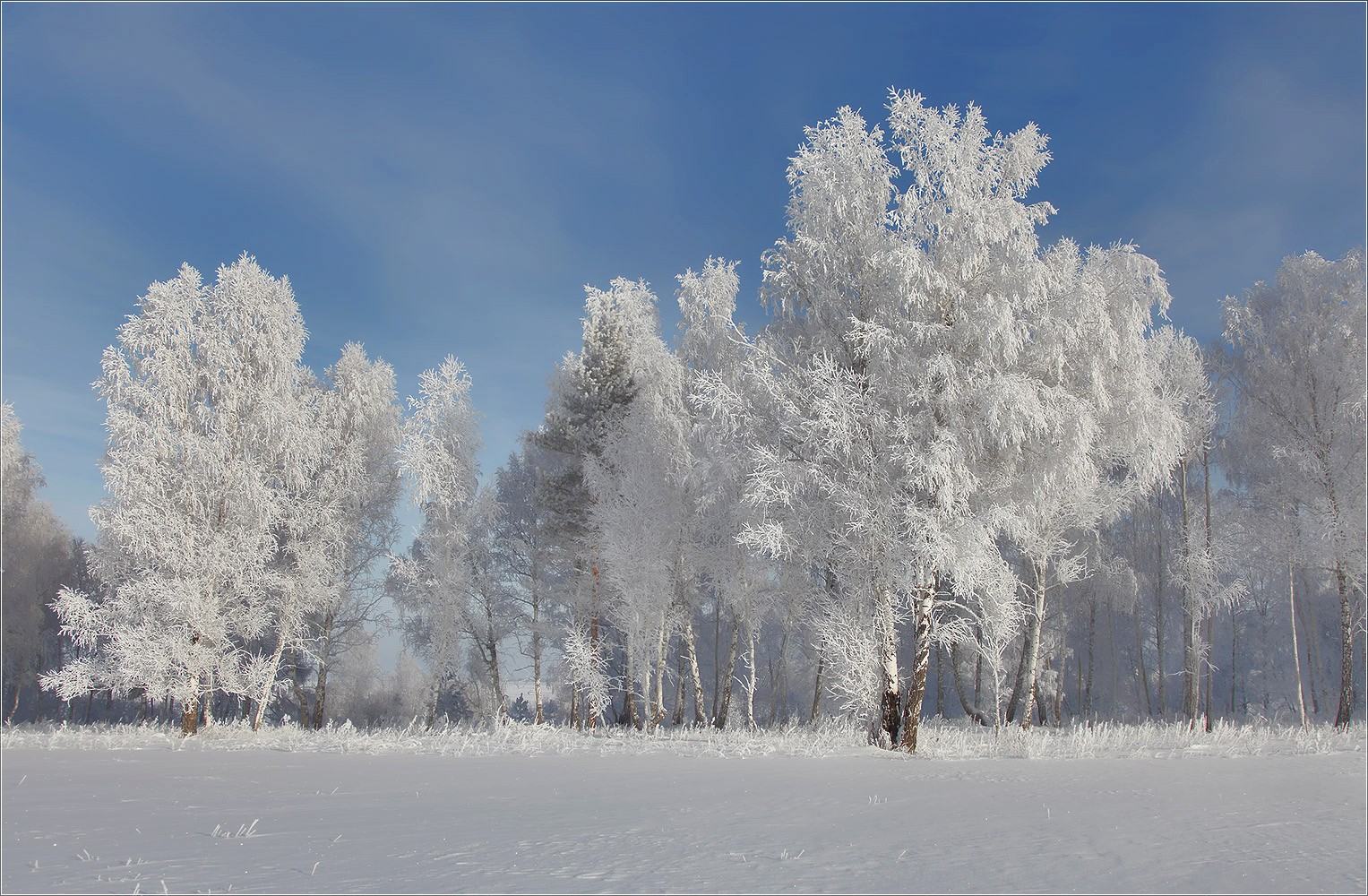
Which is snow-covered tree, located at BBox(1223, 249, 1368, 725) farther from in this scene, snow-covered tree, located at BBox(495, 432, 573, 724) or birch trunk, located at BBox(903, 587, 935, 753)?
snow-covered tree, located at BBox(495, 432, 573, 724)

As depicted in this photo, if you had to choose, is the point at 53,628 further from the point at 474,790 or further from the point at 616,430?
the point at 474,790

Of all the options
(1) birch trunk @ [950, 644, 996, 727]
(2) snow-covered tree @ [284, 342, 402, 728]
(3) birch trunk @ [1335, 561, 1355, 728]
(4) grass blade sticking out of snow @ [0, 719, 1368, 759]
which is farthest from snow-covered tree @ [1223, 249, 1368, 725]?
(2) snow-covered tree @ [284, 342, 402, 728]

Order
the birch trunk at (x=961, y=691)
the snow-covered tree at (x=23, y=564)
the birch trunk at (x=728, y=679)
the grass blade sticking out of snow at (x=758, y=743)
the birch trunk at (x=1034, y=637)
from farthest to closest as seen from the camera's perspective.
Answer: the snow-covered tree at (x=23, y=564)
the birch trunk at (x=961, y=691)
the birch trunk at (x=728, y=679)
the birch trunk at (x=1034, y=637)
the grass blade sticking out of snow at (x=758, y=743)

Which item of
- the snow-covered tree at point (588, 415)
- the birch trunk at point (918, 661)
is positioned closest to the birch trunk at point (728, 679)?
the snow-covered tree at point (588, 415)

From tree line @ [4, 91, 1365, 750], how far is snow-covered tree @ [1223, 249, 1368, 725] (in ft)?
0.26

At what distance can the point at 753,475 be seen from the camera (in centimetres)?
1286

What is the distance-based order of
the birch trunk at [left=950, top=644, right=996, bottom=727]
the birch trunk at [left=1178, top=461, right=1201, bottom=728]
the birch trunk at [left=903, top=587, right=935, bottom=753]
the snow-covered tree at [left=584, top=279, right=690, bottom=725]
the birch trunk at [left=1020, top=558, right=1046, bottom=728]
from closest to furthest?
the birch trunk at [left=903, top=587, right=935, bottom=753] < the birch trunk at [left=1020, top=558, right=1046, bottom=728] < the birch trunk at [left=1178, top=461, right=1201, bottom=728] < the snow-covered tree at [left=584, top=279, right=690, bottom=725] < the birch trunk at [left=950, top=644, right=996, bottom=727]

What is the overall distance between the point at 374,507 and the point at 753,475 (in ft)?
55.9

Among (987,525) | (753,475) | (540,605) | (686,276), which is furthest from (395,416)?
(987,525)

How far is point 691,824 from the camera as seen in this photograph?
5.34 m

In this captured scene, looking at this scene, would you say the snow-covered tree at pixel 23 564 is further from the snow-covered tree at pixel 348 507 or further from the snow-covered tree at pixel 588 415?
the snow-covered tree at pixel 588 415

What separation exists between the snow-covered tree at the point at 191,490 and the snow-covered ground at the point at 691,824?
316 inches

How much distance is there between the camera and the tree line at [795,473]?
42.9 feet

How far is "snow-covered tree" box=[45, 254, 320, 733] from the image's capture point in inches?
712
